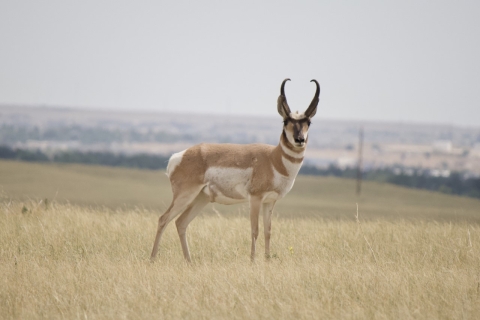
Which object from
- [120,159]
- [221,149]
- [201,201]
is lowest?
[120,159]

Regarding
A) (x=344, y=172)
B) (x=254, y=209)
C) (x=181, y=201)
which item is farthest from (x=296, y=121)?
(x=344, y=172)

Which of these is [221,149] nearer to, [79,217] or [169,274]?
[169,274]

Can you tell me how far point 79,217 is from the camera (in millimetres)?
15469

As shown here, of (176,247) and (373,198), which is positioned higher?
(176,247)

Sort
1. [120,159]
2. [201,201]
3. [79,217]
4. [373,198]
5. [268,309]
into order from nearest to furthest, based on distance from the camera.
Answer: [268,309]
[201,201]
[79,217]
[373,198]
[120,159]

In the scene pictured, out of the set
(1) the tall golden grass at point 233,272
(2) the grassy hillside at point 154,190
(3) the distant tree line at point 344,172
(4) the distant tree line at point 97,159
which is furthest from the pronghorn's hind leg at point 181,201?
(4) the distant tree line at point 97,159

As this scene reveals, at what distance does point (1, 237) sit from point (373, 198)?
69.1 meters

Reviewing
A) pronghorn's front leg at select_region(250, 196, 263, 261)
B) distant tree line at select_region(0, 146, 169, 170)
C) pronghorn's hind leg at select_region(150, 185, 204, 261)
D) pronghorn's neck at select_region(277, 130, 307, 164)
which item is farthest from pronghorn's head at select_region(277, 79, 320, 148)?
distant tree line at select_region(0, 146, 169, 170)

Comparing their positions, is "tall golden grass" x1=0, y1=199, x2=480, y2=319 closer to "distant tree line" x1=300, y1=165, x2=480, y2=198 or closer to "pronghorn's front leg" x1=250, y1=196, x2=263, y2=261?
"pronghorn's front leg" x1=250, y1=196, x2=263, y2=261

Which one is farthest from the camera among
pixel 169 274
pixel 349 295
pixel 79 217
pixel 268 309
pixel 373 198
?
pixel 373 198

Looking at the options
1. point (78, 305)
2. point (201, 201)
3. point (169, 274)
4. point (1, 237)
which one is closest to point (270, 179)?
point (201, 201)

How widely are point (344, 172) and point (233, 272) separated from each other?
115342mm

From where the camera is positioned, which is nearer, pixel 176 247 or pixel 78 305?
pixel 78 305

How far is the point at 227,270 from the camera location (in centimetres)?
1077
